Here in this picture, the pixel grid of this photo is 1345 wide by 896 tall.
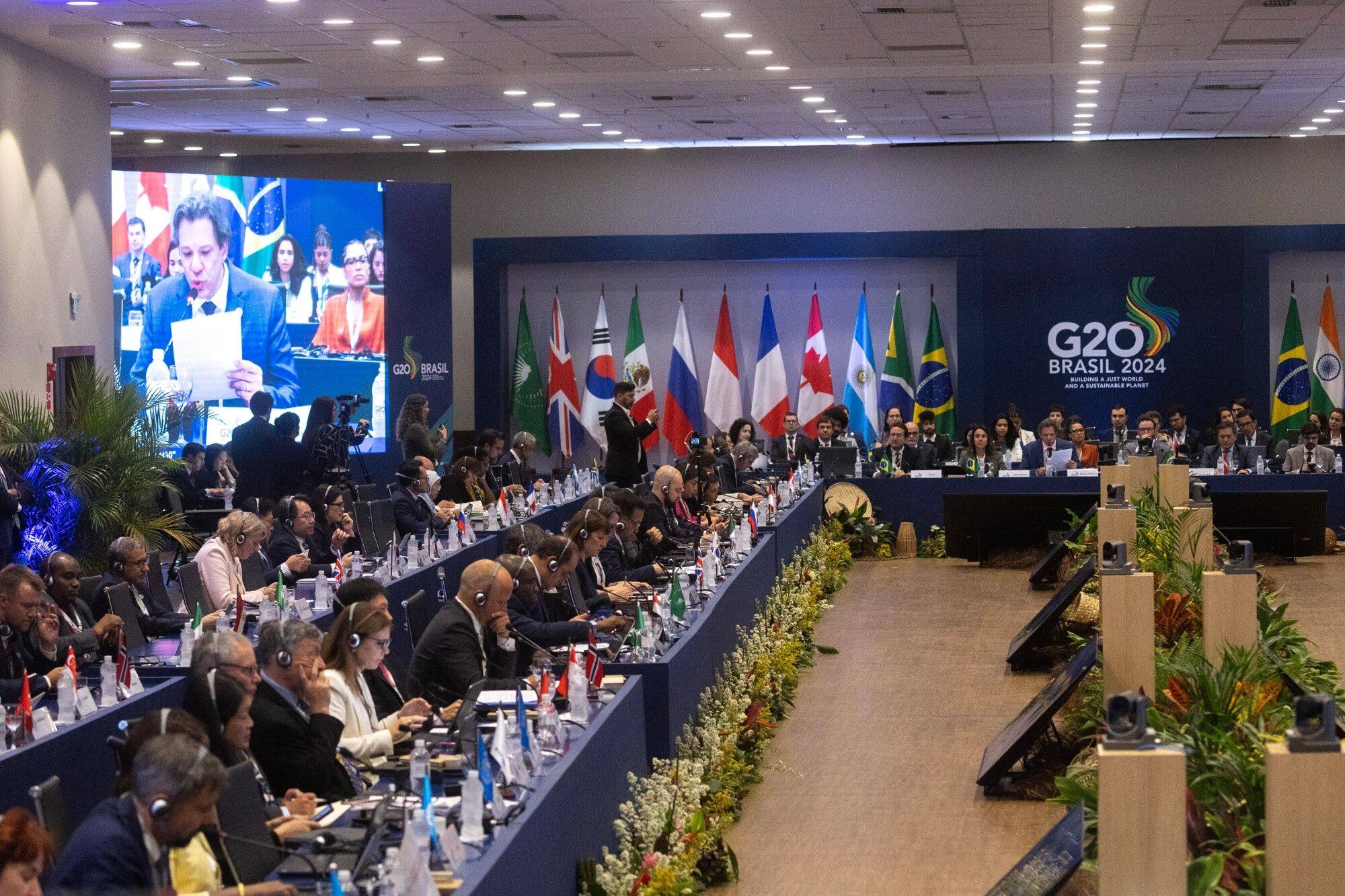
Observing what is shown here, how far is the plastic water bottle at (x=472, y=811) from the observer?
12.4ft

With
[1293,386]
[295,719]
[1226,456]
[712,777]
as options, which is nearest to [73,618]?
[295,719]

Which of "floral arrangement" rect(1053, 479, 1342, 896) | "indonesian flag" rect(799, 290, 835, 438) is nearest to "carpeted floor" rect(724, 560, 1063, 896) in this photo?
"floral arrangement" rect(1053, 479, 1342, 896)

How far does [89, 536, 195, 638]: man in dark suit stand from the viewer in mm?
6793

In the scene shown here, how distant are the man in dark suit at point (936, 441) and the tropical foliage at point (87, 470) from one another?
705cm

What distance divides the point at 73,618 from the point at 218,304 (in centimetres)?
824

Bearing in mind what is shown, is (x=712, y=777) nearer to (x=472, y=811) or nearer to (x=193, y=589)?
(x=472, y=811)

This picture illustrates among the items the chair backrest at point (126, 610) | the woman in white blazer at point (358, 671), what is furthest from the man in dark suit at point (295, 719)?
the chair backrest at point (126, 610)

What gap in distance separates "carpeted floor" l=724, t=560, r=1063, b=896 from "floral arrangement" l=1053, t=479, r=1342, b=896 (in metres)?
0.50

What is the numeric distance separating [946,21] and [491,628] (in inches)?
239

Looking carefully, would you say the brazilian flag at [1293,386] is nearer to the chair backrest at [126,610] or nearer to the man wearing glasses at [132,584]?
the man wearing glasses at [132,584]

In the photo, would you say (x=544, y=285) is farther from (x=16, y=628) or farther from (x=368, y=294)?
(x=16, y=628)

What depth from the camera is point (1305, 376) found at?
681 inches

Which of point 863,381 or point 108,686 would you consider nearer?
point 108,686

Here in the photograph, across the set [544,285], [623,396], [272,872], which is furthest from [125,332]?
[272,872]
